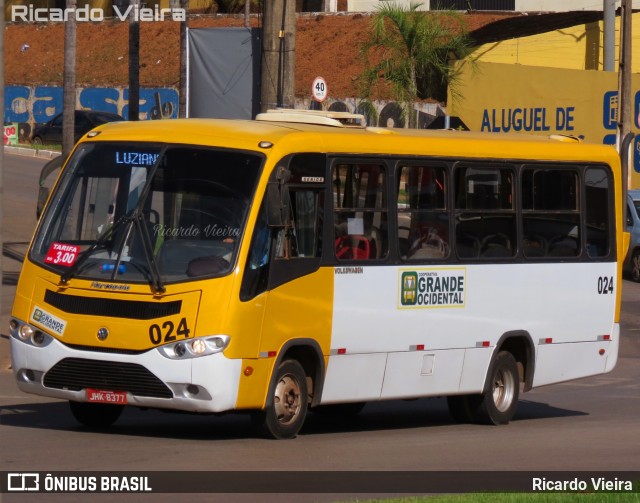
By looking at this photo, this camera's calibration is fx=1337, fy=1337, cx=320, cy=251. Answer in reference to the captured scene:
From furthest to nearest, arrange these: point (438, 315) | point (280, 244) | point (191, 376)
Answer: point (438, 315), point (280, 244), point (191, 376)

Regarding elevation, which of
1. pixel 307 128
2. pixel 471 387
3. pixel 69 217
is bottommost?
pixel 471 387

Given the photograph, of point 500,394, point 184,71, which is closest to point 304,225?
point 500,394

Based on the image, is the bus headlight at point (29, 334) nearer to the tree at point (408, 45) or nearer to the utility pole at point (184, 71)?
the utility pole at point (184, 71)

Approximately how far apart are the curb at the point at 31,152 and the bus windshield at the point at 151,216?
118 ft

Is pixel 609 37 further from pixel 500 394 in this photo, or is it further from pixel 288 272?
pixel 288 272

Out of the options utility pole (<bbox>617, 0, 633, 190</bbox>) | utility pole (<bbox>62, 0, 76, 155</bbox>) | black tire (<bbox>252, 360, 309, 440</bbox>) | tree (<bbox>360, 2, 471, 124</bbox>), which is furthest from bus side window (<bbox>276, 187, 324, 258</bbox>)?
tree (<bbox>360, 2, 471, 124</bbox>)

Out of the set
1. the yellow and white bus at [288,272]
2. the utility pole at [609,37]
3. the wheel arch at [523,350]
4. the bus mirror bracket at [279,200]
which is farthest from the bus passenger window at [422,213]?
the utility pole at [609,37]

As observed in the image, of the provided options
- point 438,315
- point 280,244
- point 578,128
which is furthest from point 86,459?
point 578,128

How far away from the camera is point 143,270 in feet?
34.8

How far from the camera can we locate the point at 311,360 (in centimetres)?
1147

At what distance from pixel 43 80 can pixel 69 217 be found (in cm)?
6006

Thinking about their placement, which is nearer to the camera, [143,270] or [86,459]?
[86,459]

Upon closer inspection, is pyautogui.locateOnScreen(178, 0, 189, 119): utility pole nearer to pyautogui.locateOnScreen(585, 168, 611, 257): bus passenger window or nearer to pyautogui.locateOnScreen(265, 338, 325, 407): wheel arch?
pyautogui.locateOnScreen(585, 168, 611, 257): bus passenger window

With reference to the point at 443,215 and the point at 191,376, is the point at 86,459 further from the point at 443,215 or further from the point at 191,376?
the point at 443,215
